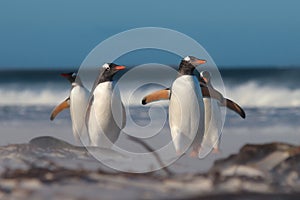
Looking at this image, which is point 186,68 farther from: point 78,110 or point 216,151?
point 78,110

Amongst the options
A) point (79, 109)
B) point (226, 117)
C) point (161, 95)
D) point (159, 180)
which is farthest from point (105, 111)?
point (226, 117)

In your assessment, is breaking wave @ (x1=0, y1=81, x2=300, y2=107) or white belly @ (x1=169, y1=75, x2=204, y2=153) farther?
breaking wave @ (x1=0, y1=81, x2=300, y2=107)

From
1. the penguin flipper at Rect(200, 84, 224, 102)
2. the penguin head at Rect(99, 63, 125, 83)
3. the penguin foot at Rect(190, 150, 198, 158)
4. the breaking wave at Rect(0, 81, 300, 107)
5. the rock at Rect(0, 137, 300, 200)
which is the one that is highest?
the penguin head at Rect(99, 63, 125, 83)

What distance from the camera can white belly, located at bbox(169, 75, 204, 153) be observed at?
7270 mm

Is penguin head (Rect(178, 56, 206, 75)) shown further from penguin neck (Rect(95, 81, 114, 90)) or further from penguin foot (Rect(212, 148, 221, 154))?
penguin foot (Rect(212, 148, 221, 154))

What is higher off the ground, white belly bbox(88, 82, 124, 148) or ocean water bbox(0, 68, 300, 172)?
white belly bbox(88, 82, 124, 148)

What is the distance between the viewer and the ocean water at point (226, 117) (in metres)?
9.64

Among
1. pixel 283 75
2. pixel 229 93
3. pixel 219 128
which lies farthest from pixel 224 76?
pixel 219 128

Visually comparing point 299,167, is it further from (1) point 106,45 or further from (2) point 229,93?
(2) point 229,93

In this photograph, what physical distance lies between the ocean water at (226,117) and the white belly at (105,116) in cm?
34

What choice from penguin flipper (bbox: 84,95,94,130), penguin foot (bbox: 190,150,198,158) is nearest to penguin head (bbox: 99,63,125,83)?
penguin flipper (bbox: 84,95,94,130)

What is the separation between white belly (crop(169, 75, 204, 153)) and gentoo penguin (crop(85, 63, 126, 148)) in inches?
27.9

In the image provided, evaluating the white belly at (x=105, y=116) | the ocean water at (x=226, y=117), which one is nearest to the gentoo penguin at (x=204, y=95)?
the ocean water at (x=226, y=117)

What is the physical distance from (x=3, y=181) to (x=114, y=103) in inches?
98.1
